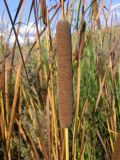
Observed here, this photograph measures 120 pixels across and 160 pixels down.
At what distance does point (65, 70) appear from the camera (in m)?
0.91

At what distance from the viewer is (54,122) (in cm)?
123

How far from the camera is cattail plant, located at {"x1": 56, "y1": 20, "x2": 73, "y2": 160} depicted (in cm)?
90

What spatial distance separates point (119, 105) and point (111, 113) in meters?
0.34

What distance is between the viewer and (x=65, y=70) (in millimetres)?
909

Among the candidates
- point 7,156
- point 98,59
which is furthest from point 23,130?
point 98,59

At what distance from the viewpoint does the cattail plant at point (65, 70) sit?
90 cm

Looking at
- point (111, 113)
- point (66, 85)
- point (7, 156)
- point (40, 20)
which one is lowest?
point (7, 156)

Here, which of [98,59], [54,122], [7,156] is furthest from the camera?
[98,59]

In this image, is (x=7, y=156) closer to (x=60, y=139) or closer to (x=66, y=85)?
(x=60, y=139)

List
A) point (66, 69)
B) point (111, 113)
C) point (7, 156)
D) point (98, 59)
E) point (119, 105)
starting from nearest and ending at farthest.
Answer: point (66, 69)
point (7, 156)
point (111, 113)
point (98, 59)
point (119, 105)

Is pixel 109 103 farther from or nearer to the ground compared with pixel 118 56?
nearer to the ground

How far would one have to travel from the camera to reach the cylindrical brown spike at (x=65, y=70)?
0.90 meters

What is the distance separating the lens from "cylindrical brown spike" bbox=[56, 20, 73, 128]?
90 centimetres

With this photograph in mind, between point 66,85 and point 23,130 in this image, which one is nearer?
point 66,85
